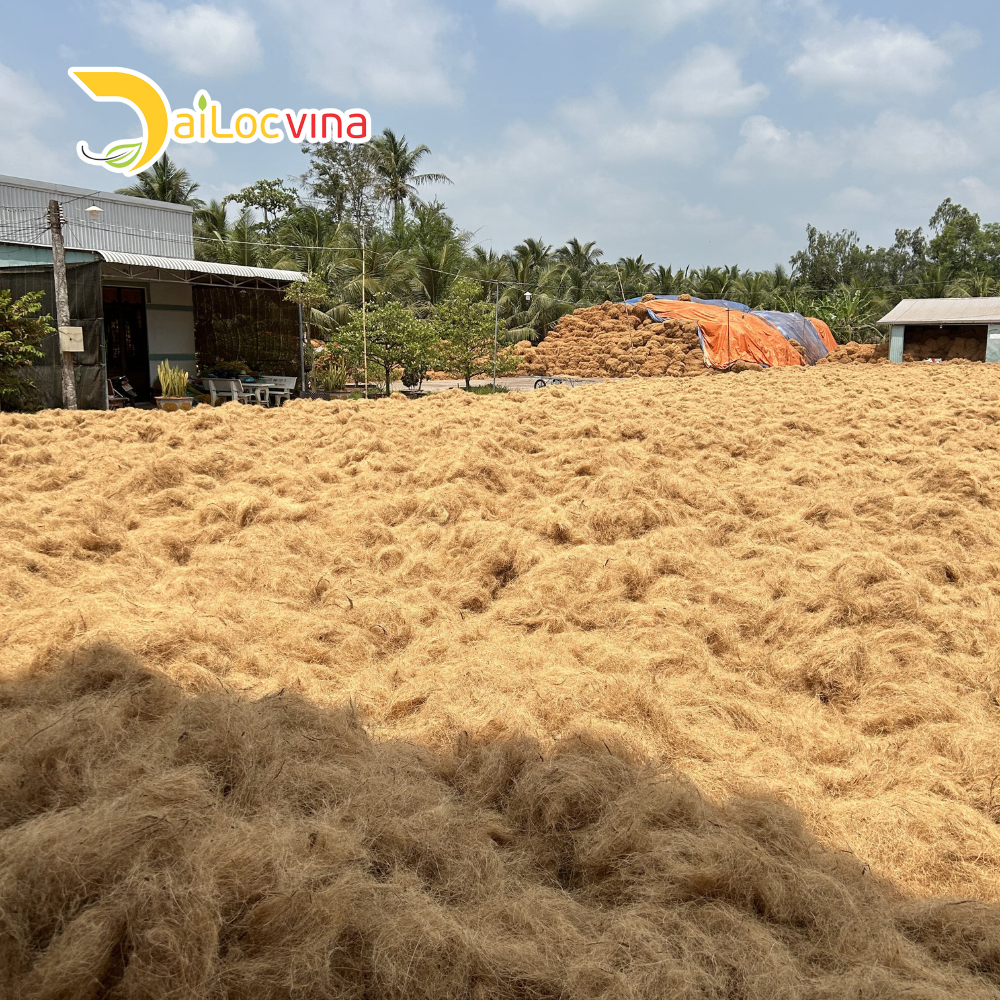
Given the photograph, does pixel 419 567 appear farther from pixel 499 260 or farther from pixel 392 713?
pixel 499 260

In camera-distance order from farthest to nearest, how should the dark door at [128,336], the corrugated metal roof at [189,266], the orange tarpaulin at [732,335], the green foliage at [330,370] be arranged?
the orange tarpaulin at [732,335] → the green foliage at [330,370] → the dark door at [128,336] → the corrugated metal roof at [189,266]

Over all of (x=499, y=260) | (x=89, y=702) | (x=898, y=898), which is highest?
(x=499, y=260)

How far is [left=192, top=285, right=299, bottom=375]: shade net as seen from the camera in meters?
15.8

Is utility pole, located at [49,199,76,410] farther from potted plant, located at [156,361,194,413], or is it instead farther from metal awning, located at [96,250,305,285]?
potted plant, located at [156,361,194,413]

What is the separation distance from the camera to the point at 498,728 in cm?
296

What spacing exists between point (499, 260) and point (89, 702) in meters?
31.3

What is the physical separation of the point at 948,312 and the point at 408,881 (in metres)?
27.0

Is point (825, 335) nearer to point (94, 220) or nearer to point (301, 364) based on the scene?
point (301, 364)

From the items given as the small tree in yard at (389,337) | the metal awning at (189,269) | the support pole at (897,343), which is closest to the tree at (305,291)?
the metal awning at (189,269)

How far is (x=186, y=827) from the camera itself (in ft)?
6.61

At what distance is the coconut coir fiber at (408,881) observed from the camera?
5.59ft

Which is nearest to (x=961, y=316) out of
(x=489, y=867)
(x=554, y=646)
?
(x=554, y=646)

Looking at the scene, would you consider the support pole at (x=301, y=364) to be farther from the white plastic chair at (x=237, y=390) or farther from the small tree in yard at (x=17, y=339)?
the small tree in yard at (x=17, y=339)

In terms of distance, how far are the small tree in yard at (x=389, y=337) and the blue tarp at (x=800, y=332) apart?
1360cm
